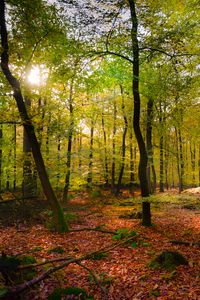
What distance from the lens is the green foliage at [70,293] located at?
4.23 metres

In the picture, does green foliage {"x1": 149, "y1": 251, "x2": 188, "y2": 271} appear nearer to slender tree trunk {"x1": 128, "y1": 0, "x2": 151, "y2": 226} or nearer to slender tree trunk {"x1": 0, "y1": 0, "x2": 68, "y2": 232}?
slender tree trunk {"x1": 128, "y1": 0, "x2": 151, "y2": 226}

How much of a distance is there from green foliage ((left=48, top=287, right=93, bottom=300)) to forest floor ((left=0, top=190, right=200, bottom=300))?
0.19 meters

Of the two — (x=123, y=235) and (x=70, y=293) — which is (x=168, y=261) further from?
(x=123, y=235)

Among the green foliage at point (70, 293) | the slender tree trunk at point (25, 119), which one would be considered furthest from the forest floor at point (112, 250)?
the slender tree trunk at point (25, 119)

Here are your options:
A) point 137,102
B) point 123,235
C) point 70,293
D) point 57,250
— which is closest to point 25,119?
point 137,102

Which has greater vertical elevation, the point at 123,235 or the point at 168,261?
the point at 168,261

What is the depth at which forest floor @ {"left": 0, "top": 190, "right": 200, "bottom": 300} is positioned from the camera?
471cm

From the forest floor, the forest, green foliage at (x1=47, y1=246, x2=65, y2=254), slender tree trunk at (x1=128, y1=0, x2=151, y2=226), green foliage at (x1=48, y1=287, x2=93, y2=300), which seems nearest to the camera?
green foliage at (x1=48, y1=287, x2=93, y2=300)

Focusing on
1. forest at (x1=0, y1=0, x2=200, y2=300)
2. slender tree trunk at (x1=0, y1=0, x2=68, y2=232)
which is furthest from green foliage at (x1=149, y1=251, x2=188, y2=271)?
slender tree trunk at (x1=0, y1=0, x2=68, y2=232)

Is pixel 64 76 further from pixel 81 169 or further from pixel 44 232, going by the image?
pixel 81 169

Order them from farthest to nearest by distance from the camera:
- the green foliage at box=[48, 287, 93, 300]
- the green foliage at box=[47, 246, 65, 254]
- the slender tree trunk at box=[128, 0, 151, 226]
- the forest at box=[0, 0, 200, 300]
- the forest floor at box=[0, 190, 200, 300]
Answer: the slender tree trunk at box=[128, 0, 151, 226]
the green foliage at box=[47, 246, 65, 254]
the forest at box=[0, 0, 200, 300]
the forest floor at box=[0, 190, 200, 300]
the green foliage at box=[48, 287, 93, 300]

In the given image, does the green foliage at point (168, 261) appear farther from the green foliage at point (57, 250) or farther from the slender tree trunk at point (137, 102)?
the slender tree trunk at point (137, 102)

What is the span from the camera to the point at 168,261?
5680mm

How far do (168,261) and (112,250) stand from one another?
1945 mm
